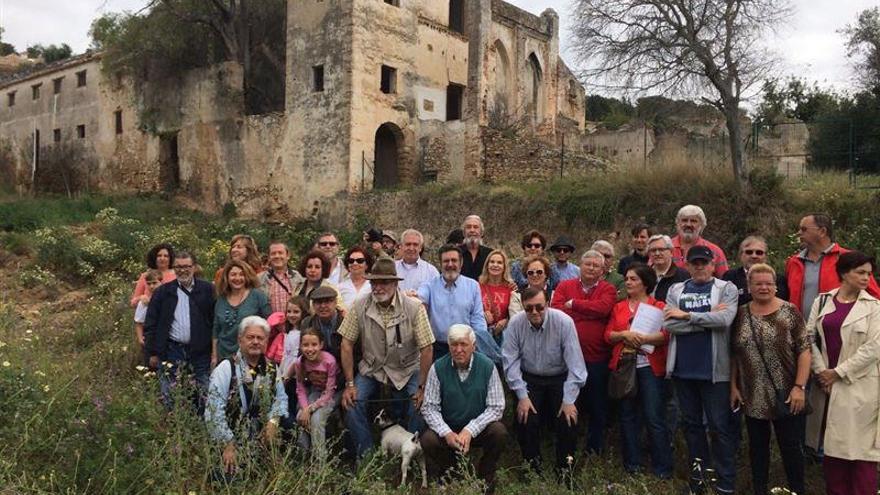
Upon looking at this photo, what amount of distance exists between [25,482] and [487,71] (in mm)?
19119

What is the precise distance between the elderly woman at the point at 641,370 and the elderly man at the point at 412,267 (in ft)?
6.60

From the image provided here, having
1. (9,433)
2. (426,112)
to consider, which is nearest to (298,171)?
(426,112)

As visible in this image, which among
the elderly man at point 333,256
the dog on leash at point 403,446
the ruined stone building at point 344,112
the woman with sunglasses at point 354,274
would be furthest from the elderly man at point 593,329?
the ruined stone building at point 344,112

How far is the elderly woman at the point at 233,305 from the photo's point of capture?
621 centimetres

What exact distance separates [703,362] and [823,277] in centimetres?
126

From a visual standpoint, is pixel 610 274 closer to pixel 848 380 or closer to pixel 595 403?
pixel 595 403

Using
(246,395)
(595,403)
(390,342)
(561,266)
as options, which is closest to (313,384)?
(246,395)

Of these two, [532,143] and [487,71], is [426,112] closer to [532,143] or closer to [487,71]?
[487,71]

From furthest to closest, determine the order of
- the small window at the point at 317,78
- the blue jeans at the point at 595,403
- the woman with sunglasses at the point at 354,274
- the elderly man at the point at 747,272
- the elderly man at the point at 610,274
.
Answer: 1. the small window at the point at 317,78
2. the woman with sunglasses at the point at 354,274
3. the elderly man at the point at 610,274
4. the blue jeans at the point at 595,403
5. the elderly man at the point at 747,272

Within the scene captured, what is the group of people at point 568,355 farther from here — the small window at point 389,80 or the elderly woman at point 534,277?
the small window at point 389,80

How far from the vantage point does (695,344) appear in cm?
520

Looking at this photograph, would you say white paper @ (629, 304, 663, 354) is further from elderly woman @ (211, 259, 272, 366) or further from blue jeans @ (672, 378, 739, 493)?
elderly woman @ (211, 259, 272, 366)

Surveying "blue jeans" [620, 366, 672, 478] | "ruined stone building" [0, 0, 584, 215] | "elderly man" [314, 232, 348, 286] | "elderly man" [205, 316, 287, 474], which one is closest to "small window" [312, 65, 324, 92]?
"ruined stone building" [0, 0, 584, 215]

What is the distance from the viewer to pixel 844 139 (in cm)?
1830
